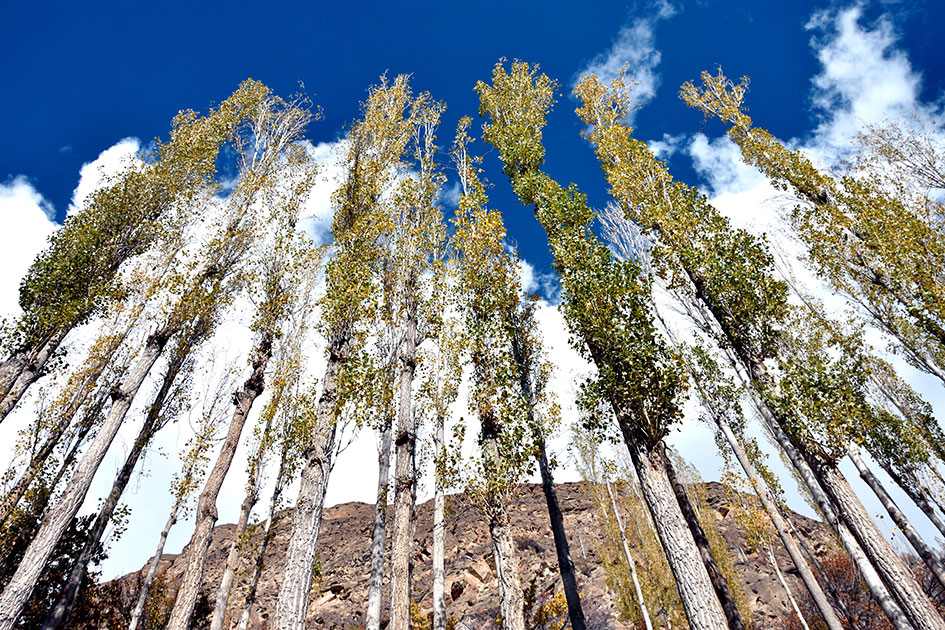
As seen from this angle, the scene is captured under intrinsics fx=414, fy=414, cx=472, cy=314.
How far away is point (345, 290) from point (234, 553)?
1006 cm

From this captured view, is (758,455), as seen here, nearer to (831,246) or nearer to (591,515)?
(831,246)

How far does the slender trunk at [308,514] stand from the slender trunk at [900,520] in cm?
1603

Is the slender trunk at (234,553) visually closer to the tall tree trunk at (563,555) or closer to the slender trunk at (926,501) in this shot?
the tall tree trunk at (563,555)

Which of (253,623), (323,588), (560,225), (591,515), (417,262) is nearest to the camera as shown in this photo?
(560,225)

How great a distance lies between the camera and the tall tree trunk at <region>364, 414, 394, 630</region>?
10.9 m

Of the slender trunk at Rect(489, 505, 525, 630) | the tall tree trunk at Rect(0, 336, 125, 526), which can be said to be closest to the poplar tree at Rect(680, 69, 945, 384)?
the slender trunk at Rect(489, 505, 525, 630)

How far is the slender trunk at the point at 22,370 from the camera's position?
10.4 m

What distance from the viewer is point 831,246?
438 inches

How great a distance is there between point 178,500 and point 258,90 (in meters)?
16.0

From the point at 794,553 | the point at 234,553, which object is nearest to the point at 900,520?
the point at 794,553

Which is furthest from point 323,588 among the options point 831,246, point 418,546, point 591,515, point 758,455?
point 831,246

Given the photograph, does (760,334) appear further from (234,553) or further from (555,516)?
(234,553)

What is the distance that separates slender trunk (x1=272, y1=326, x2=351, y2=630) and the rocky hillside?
46.6 feet

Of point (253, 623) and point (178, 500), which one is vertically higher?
point (178, 500)
